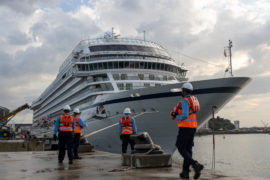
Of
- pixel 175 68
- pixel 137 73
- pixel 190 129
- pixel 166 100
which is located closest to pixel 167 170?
pixel 190 129

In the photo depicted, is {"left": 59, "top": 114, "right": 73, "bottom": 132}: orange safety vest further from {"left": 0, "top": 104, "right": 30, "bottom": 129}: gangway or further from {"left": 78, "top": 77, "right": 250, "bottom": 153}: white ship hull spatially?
{"left": 0, "top": 104, "right": 30, "bottom": 129}: gangway

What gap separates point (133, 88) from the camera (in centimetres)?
2069

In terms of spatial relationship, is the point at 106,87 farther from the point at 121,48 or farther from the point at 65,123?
the point at 65,123

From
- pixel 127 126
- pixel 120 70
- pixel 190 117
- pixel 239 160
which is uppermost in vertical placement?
pixel 120 70

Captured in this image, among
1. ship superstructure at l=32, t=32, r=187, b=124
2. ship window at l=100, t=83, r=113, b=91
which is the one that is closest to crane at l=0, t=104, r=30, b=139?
ship superstructure at l=32, t=32, r=187, b=124

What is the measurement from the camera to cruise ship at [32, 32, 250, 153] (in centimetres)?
1538

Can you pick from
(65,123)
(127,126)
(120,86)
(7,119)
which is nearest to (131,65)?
(120,86)

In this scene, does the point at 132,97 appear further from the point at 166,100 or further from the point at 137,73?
the point at 137,73

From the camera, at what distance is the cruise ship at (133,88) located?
15.4m

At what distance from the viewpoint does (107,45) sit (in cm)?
2511

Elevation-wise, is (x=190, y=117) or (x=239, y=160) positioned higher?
(x=190, y=117)

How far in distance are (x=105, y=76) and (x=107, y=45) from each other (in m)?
4.01

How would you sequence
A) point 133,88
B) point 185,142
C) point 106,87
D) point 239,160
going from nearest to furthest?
point 185,142, point 133,88, point 106,87, point 239,160

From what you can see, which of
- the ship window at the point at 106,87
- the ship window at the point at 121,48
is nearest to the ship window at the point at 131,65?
the ship window at the point at 106,87
